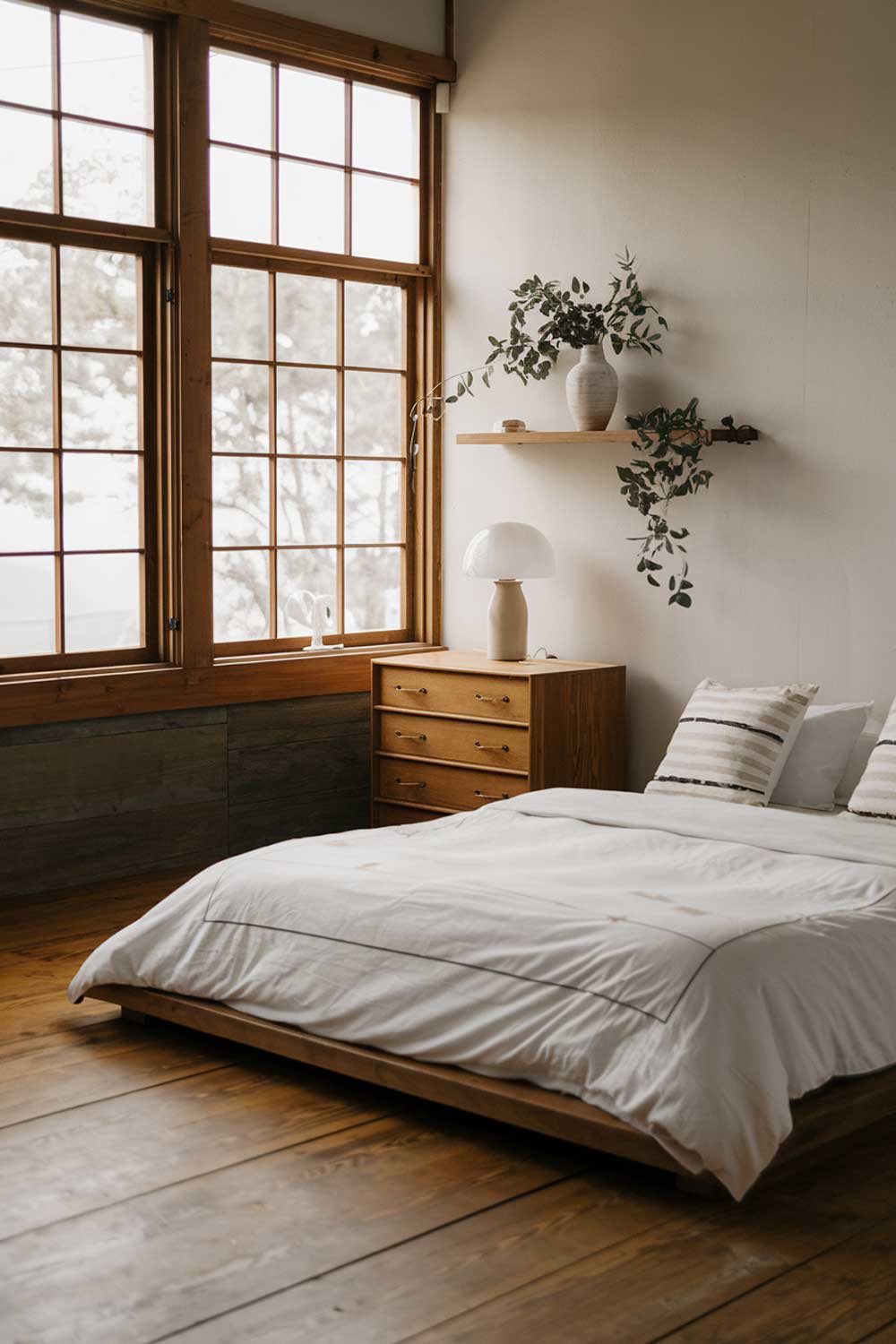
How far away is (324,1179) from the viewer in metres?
2.86

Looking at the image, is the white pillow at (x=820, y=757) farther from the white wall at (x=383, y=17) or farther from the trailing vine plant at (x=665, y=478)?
the white wall at (x=383, y=17)

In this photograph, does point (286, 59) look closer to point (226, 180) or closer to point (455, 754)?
point (226, 180)

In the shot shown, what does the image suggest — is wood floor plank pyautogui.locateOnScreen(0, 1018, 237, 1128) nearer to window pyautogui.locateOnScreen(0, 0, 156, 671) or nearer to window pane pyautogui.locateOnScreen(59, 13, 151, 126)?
window pyautogui.locateOnScreen(0, 0, 156, 671)

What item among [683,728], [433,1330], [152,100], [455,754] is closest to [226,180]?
[152,100]

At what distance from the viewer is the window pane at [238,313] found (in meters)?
5.46

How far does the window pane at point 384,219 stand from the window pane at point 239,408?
0.71 metres

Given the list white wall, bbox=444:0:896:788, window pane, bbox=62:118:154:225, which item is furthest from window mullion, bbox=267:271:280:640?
white wall, bbox=444:0:896:788

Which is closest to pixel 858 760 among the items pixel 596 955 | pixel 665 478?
pixel 665 478

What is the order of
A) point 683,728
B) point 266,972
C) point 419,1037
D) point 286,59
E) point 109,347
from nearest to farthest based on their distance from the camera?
point 419,1037 < point 266,972 < point 683,728 < point 109,347 < point 286,59

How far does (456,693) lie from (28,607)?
1463mm

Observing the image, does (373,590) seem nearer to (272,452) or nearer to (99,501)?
(272,452)

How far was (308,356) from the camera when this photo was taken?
5.77m

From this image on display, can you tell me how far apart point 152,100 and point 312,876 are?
2.98 m

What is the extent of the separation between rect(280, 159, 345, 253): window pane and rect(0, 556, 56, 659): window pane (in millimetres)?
1557
